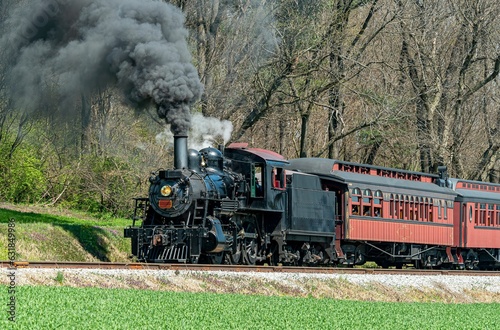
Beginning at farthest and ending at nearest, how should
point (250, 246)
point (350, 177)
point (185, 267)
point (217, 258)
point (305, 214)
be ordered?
point (350, 177) → point (305, 214) → point (250, 246) → point (217, 258) → point (185, 267)

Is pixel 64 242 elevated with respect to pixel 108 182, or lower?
lower

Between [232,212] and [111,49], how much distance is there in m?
4.96

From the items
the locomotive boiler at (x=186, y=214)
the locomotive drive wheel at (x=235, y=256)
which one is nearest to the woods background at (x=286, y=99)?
the locomotive boiler at (x=186, y=214)

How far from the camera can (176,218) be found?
21.0m

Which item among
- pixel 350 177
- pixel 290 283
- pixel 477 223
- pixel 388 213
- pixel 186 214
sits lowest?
pixel 290 283

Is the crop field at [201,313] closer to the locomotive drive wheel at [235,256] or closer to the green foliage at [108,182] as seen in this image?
the locomotive drive wheel at [235,256]

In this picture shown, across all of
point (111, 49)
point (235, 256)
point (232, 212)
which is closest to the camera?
point (111, 49)

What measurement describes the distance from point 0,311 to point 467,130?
127 feet

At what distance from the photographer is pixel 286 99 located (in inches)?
1344

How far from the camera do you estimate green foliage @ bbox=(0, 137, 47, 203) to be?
35500 millimetres

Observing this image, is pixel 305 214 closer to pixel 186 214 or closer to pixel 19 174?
pixel 186 214

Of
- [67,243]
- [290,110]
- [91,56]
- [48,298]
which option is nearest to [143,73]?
[91,56]

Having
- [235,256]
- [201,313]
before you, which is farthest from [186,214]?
[201,313]

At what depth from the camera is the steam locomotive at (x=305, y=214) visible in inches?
815
